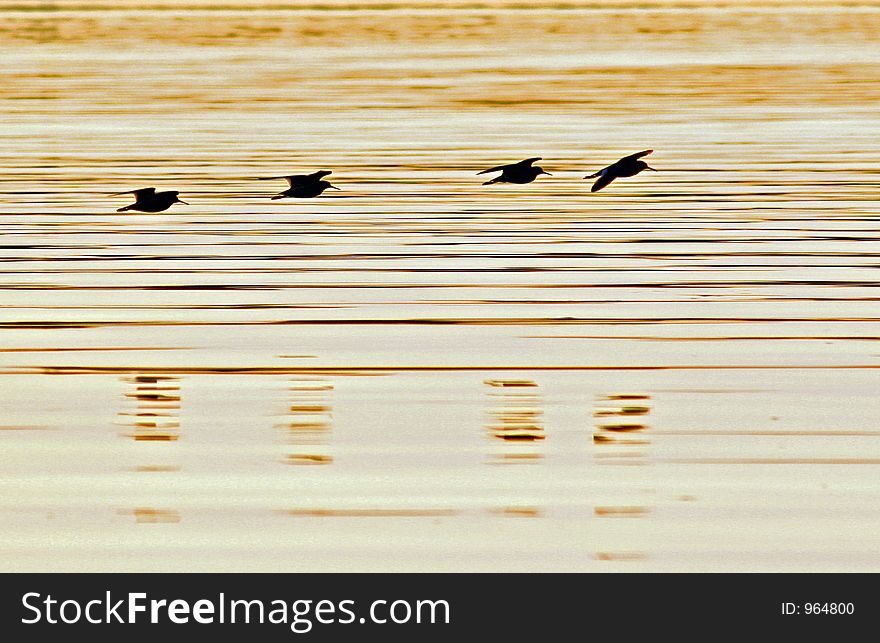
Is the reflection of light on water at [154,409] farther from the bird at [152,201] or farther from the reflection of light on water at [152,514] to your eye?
the bird at [152,201]

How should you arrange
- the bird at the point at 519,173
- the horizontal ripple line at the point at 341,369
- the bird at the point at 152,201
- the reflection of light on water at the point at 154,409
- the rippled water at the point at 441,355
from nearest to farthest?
the rippled water at the point at 441,355 < the reflection of light on water at the point at 154,409 < the horizontal ripple line at the point at 341,369 < the bird at the point at 519,173 < the bird at the point at 152,201

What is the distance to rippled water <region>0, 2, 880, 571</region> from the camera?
10.5 meters

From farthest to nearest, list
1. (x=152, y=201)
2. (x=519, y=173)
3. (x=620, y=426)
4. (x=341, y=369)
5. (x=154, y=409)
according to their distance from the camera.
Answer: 1. (x=152, y=201)
2. (x=519, y=173)
3. (x=341, y=369)
4. (x=154, y=409)
5. (x=620, y=426)

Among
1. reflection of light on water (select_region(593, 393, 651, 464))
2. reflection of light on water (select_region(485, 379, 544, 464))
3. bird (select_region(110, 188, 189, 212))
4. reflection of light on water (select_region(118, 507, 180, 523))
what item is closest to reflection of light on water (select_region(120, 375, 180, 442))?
reflection of light on water (select_region(118, 507, 180, 523))

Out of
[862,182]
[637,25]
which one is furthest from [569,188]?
[637,25]

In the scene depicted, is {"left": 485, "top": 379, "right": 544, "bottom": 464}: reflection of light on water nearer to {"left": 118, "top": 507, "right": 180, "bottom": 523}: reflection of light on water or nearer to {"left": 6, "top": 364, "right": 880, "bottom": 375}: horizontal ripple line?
{"left": 6, "top": 364, "right": 880, "bottom": 375}: horizontal ripple line

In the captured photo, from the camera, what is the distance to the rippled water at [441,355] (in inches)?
414

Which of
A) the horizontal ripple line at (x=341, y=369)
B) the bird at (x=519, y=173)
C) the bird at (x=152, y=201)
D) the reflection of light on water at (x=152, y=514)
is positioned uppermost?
the bird at (x=152, y=201)

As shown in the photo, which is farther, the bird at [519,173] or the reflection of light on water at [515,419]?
the bird at [519,173]

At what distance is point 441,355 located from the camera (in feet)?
48.0

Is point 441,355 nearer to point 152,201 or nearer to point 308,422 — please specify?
point 308,422

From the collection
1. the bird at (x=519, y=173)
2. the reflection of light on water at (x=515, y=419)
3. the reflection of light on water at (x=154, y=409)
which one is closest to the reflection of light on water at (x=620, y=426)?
the reflection of light on water at (x=515, y=419)

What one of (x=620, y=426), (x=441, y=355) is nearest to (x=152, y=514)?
(x=620, y=426)
